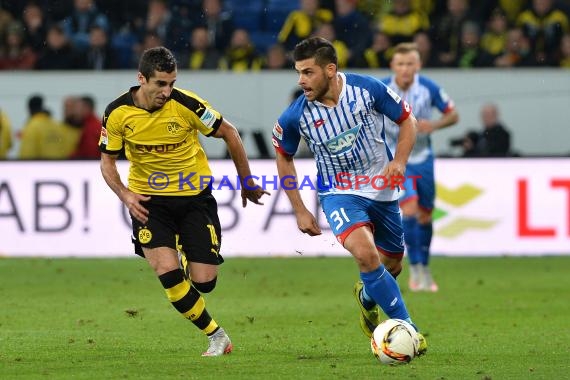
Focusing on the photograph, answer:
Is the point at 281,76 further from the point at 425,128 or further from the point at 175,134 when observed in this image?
the point at 175,134

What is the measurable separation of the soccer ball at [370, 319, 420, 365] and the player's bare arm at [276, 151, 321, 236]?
2.74 feet

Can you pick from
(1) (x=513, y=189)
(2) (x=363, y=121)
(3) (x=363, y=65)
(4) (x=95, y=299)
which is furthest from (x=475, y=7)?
(2) (x=363, y=121)

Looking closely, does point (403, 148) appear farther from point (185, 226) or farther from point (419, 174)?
point (419, 174)

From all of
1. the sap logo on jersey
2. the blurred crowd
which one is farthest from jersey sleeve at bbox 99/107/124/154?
the blurred crowd

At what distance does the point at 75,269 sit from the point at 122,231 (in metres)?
1.00

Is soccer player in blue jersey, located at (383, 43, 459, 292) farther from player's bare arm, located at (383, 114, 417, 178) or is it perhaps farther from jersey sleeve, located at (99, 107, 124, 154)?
jersey sleeve, located at (99, 107, 124, 154)

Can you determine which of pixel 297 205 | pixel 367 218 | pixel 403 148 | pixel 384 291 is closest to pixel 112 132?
pixel 297 205

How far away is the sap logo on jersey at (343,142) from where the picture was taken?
831 cm

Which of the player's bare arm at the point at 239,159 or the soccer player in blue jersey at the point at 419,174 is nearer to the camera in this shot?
the player's bare arm at the point at 239,159

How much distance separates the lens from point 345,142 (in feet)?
27.3

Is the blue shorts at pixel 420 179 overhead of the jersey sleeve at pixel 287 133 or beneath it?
beneath

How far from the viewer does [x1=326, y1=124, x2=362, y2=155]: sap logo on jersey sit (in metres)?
8.31

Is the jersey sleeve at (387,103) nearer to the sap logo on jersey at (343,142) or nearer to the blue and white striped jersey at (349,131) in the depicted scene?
the blue and white striped jersey at (349,131)

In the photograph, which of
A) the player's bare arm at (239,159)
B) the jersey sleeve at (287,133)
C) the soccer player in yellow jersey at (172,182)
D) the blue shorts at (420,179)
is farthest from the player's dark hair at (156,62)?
the blue shorts at (420,179)
